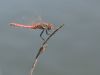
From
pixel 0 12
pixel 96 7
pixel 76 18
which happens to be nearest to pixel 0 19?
pixel 0 12

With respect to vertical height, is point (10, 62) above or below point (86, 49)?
below

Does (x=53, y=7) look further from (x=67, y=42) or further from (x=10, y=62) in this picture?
(x=10, y=62)

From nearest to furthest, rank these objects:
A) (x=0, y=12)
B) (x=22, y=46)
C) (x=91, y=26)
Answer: (x=22, y=46)
(x=91, y=26)
(x=0, y=12)

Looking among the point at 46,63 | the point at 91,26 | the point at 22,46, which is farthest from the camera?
the point at 91,26

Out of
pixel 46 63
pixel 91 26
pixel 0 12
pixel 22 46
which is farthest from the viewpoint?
pixel 0 12

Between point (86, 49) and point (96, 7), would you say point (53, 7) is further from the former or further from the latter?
point (86, 49)

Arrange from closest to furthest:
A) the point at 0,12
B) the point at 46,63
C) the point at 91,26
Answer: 1. the point at 46,63
2. the point at 91,26
3. the point at 0,12

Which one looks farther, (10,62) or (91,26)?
(91,26)

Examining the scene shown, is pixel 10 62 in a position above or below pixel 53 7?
below

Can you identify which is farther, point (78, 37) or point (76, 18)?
point (76, 18)
